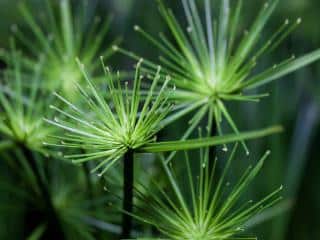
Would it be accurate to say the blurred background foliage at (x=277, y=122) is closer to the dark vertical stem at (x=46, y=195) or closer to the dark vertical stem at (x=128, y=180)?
the dark vertical stem at (x=46, y=195)

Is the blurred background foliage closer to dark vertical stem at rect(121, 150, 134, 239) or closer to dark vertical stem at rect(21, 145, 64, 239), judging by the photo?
dark vertical stem at rect(21, 145, 64, 239)

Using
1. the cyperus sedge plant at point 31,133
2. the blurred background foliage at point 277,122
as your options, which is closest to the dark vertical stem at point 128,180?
the cyperus sedge plant at point 31,133

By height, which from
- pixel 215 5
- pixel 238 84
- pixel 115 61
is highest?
pixel 215 5

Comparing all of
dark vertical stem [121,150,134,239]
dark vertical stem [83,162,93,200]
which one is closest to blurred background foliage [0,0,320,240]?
dark vertical stem [83,162,93,200]

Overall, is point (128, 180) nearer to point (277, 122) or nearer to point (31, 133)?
point (31, 133)

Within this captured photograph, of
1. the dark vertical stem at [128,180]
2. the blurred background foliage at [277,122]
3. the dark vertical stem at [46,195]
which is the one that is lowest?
the dark vertical stem at [128,180]

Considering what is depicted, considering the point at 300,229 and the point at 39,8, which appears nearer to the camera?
the point at 300,229

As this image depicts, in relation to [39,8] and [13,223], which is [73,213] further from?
[39,8]

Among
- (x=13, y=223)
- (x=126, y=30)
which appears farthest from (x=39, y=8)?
(x=13, y=223)

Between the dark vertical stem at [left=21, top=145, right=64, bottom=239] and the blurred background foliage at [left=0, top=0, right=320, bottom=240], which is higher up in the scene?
the blurred background foliage at [left=0, top=0, right=320, bottom=240]
